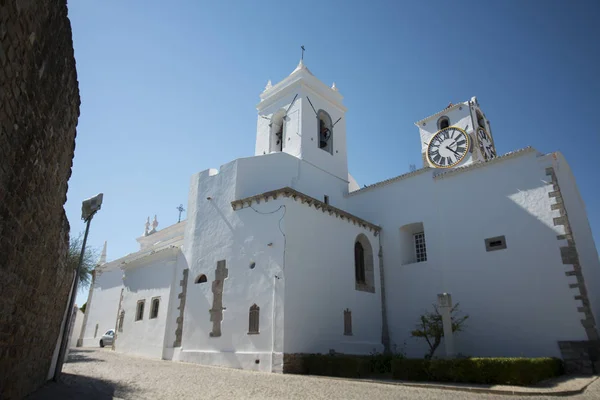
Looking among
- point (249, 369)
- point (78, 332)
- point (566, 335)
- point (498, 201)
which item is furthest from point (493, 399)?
point (78, 332)

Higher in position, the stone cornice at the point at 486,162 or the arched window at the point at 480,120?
the arched window at the point at 480,120

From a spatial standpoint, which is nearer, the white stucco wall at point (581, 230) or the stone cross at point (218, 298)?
the white stucco wall at point (581, 230)

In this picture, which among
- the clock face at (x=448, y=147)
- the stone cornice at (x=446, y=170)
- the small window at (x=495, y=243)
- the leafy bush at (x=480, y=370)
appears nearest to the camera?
the leafy bush at (x=480, y=370)

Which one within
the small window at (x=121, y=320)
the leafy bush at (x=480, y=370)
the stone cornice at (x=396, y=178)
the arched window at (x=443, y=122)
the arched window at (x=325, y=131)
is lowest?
the leafy bush at (x=480, y=370)

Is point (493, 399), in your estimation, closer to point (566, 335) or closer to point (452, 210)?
point (566, 335)

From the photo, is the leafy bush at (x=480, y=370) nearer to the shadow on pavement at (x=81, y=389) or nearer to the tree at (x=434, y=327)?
the tree at (x=434, y=327)

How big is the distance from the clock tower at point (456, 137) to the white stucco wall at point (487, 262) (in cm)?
707

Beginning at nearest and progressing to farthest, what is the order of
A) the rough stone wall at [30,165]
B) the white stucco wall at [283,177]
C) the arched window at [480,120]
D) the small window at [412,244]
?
1. the rough stone wall at [30,165]
2. the white stucco wall at [283,177]
3. the small window at [412,244]
4. the arched window at [480,120]

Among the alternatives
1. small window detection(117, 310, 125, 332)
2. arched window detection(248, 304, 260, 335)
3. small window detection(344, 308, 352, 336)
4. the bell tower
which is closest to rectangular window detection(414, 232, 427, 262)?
small window detection(344, 308, 352, 336)

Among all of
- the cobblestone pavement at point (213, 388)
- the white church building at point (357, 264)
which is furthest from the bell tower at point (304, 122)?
the cobblestone pavement at point (213, 388)

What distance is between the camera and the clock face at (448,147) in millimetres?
23950

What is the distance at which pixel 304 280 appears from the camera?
A: 14.4 meters

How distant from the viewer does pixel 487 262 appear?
15352 millimetres

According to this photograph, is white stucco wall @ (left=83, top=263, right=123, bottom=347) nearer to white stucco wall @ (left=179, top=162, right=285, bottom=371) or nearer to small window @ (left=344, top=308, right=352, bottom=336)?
white stucco wall @ (left=179, top=162, right=285, bottom=371)
